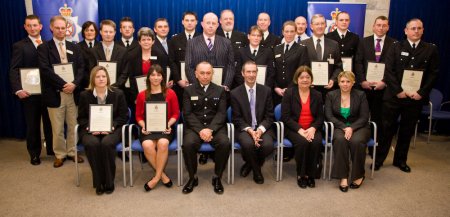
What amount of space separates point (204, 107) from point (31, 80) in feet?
7.69

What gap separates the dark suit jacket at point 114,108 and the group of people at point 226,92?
0.01 meters

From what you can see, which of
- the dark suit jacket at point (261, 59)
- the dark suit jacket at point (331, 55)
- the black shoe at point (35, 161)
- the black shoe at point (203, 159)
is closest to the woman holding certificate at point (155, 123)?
the black shoe at point (203, 159)

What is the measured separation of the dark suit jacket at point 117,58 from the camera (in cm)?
499

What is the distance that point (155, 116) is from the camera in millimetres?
4250

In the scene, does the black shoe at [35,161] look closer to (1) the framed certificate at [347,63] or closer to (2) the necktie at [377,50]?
(1) the framed certificate at [347,63]

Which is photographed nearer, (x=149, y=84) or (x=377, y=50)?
(x=149, y=84)

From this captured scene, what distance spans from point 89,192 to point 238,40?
9.57 feet

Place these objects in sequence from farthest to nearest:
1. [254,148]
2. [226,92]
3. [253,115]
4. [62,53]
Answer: [226,92], [62,53], [253,115], [254,148]

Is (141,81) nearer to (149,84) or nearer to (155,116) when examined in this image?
(149,84)

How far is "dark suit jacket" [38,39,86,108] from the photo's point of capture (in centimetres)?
475

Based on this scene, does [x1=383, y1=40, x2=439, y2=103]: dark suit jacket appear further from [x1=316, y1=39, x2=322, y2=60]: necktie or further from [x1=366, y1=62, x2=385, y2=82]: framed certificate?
[x1=316, y1=39, x2=322, y2=60]: necktie

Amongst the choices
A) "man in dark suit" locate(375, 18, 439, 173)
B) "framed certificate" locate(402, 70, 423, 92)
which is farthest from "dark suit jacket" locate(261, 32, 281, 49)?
"framed certificate" locate(402, 70, 423, 92)

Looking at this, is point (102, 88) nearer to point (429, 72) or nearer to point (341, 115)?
point (341, 115)

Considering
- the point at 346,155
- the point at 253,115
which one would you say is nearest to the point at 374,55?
the point at 346,155
